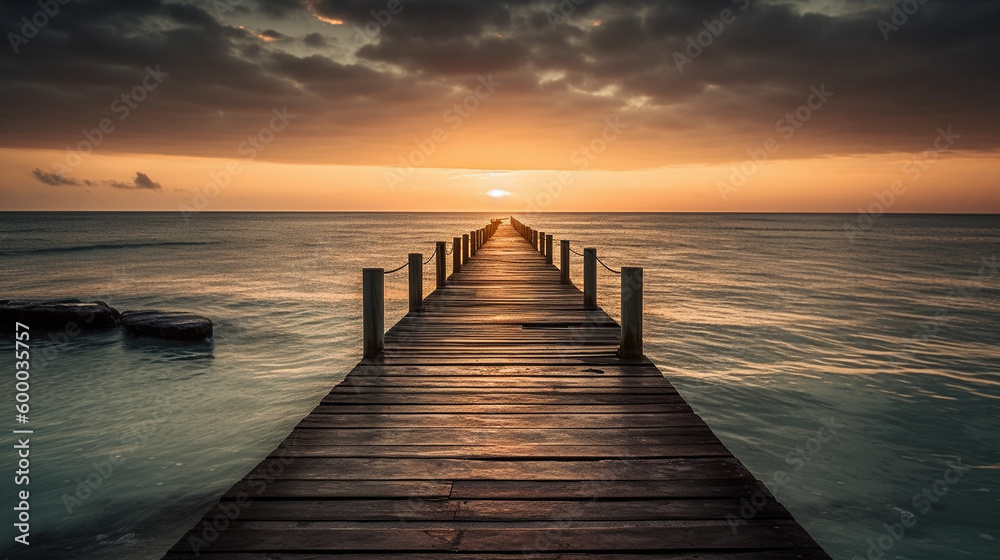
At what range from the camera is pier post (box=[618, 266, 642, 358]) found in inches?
244

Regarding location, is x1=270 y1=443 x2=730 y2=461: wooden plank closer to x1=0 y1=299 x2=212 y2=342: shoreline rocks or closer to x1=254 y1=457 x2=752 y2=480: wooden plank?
x1=254 y1=457 x2=752 y2=480: wooden plank

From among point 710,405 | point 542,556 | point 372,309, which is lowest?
point 710,405

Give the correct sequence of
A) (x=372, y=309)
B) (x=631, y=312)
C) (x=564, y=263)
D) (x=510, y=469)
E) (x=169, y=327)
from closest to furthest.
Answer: (x=510, y=469)
(x=631, y=312)
(x=372, y=309)
(x=564, y=263)
(x=169, y=327)

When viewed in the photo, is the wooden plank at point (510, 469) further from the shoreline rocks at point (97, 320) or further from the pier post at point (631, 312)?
the shoreline rocks at point (97, 320)

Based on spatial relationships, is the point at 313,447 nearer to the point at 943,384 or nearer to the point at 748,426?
the point at 748,426

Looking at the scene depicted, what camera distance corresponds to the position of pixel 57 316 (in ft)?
49.1

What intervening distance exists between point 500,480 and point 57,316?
16.7 meters

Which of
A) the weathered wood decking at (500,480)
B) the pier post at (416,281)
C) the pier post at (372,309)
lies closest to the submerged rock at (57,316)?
the pier post at (416,281)

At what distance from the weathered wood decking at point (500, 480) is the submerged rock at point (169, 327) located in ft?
33.6

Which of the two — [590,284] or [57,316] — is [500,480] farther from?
[57,316]

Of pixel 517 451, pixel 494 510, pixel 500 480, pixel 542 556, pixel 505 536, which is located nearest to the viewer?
pixel 542 556

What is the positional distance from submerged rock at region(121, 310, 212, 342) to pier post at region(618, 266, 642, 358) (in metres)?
12.0

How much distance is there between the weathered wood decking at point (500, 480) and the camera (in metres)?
2.76

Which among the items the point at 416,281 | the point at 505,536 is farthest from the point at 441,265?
the point at 505,536
